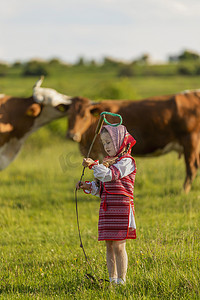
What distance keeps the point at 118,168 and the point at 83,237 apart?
228 centimetres

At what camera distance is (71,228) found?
18.3 ft

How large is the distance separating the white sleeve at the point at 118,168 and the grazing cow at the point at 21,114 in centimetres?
538

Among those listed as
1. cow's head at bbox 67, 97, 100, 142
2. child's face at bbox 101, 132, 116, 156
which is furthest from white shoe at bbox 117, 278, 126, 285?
cow's head at bbox 67, 97, 100, 142

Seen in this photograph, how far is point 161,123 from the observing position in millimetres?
8148

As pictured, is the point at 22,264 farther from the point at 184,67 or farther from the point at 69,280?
the point at 184,67

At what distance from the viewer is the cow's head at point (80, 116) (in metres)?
7.62

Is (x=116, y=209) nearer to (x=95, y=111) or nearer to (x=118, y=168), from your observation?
(x=118, y=168)

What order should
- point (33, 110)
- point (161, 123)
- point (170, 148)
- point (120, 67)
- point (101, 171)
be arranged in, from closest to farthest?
point (101, 171) < point (161, 123) < point (170, 148) < point (33, 110) < point (120, 67)

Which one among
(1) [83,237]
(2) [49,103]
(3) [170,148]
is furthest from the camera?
(2) [49,103]

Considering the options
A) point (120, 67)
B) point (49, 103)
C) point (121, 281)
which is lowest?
point (121, 281)

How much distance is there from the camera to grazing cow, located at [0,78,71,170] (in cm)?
839

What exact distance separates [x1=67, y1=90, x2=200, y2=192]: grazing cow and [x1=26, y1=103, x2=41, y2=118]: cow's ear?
793 millimetres

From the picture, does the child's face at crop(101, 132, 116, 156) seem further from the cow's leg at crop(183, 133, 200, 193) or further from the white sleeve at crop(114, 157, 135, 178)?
the cow's leg at crop(183, 133, 200, 193)

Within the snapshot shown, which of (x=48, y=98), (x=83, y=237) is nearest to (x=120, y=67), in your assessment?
(x=48, y=98)
